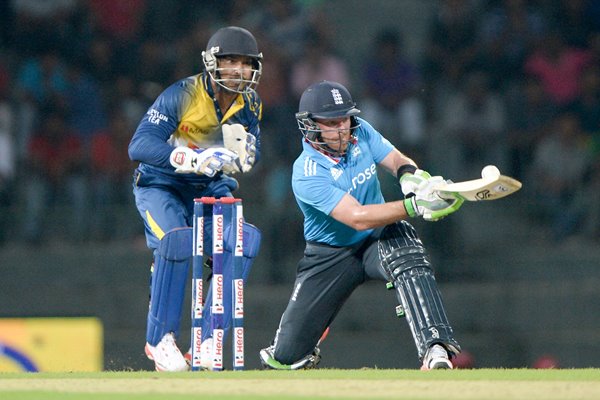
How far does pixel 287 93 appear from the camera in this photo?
1165cm

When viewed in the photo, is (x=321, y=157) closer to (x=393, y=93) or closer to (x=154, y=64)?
(x=393, y=93)

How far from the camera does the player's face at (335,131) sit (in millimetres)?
6539

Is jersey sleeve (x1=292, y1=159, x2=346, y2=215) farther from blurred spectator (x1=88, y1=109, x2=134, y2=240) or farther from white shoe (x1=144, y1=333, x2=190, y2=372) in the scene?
blurred spectator (x1=88, y1=109, x2=134, y2=240)

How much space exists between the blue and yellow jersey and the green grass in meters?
1.31

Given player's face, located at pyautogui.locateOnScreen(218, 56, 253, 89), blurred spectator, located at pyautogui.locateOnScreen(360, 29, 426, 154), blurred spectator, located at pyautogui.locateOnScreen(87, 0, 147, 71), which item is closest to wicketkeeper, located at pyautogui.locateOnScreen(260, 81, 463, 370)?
player's face, located at pyautogui.locateOnScreen(218, 56, 253, 89)

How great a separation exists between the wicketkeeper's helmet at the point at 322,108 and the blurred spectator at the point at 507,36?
5.22 meters

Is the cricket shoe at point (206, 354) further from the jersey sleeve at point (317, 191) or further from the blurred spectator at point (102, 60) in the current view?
the blurred spectator at point (102, 60)

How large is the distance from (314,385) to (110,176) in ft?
20.2

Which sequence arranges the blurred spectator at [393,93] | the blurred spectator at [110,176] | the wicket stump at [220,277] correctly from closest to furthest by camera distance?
1. the wicket stump at [220,277]
2. the blurred spectator at [110,176]
3. the blurred spectator at [393,93]

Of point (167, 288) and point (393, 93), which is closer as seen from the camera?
point (167, 288)

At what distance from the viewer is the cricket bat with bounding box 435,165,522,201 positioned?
575 cm

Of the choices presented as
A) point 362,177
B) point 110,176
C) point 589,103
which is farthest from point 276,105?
point 362,177

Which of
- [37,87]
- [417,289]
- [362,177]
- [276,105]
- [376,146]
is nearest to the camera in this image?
[417,289]

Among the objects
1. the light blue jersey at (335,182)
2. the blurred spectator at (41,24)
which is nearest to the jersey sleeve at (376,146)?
the light blue jersey at (335,182)
